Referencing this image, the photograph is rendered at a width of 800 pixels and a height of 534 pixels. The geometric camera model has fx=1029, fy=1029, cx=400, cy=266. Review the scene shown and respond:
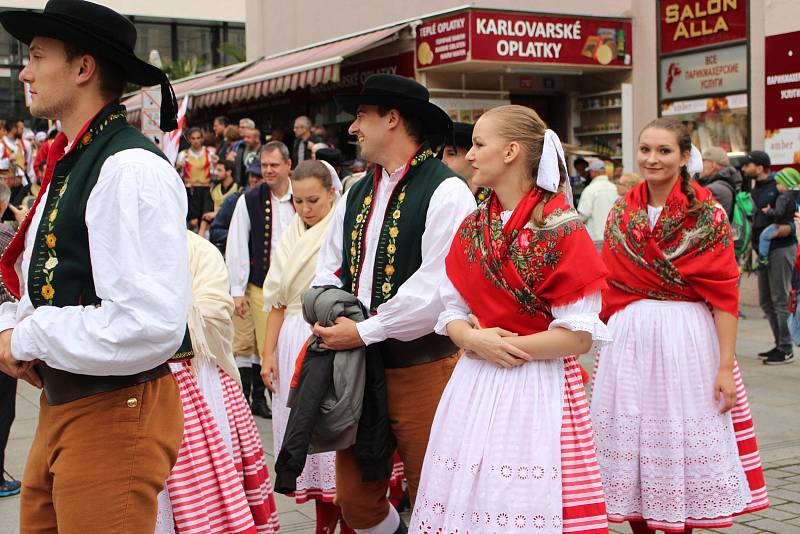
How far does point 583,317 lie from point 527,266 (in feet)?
0.80

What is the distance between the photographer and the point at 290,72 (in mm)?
17484

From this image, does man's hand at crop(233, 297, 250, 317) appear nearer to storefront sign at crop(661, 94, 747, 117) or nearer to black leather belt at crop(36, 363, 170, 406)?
black leather belt at crop(36, 363, 170, 406)

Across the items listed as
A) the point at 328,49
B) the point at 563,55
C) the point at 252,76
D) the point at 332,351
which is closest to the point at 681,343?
the point at 332,351

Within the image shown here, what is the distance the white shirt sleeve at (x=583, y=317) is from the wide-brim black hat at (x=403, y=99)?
1.20 metres

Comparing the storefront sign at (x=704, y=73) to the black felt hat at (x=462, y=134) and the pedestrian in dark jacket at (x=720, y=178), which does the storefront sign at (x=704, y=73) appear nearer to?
the pedestrian in dark jacket at (x=720, y=178)

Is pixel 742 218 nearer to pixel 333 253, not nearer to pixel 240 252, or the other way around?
pixel 240 252

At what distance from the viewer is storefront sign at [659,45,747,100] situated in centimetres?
1440

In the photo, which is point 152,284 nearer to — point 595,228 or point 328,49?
point 595,228

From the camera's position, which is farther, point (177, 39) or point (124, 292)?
point (177, 39)

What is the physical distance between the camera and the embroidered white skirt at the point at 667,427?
439 cm

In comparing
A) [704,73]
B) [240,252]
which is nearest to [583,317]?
[240,252]

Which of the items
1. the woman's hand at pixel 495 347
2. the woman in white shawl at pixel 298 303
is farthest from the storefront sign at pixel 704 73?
the woman's hand at pixel 495 347

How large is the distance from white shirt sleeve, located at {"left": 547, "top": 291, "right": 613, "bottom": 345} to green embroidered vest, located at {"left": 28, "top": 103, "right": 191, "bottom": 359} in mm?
1330

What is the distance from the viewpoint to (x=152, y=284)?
2590 millimetres
